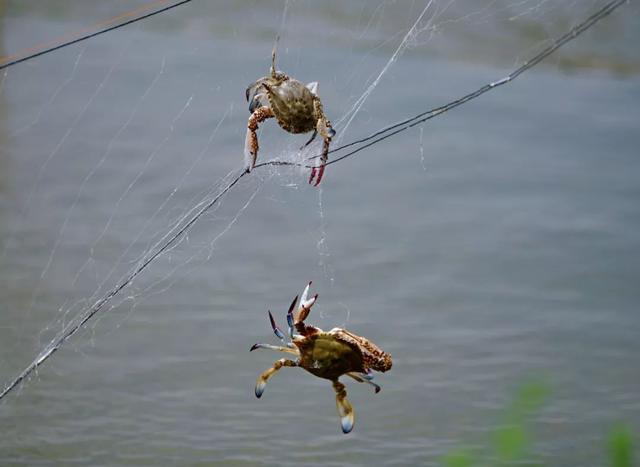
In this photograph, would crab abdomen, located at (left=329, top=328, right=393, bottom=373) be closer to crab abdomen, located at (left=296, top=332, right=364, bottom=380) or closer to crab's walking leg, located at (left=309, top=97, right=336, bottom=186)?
crab abdomen, located at (left=296, top=332, right=364, bottom=380)

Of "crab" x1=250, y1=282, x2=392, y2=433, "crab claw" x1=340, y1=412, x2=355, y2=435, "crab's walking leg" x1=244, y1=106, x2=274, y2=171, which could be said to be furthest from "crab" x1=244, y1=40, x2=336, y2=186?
"crab claw" x1=340, y1=412, x2=355, y2=435

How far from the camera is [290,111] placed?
1909 millimetres

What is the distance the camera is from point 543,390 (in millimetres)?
922

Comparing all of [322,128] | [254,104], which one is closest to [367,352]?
[322,128]

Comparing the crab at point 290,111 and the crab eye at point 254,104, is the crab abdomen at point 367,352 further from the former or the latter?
the crab eye at point 254,104

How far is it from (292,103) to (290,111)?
15 millimetres

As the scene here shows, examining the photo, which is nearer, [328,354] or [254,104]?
[328,354]

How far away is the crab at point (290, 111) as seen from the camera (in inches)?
75.1

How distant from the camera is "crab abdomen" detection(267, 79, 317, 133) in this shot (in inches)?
75.0

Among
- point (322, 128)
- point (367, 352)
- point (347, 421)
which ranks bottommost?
point (347, 421)

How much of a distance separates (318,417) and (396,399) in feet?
0.88

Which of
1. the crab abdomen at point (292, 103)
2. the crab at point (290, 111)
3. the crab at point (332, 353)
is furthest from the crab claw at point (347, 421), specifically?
the crab abdomen at point (292, 103)

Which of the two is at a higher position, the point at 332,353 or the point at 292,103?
the point at 292,103

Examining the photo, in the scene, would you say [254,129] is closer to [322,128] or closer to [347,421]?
[322,128]
